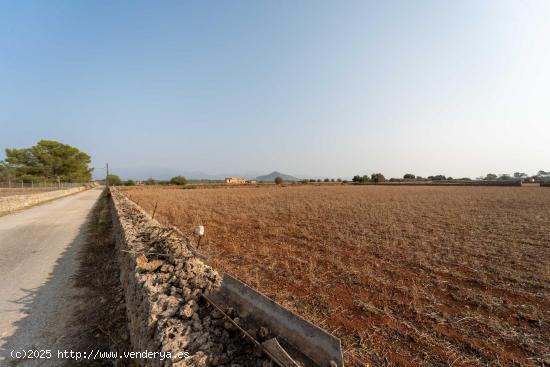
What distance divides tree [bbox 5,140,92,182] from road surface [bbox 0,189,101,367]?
50.0 meters

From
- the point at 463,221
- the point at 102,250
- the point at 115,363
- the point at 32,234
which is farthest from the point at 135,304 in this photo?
the point at 463,221

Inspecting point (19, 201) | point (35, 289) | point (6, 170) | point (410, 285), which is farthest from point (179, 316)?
point (6, 170)

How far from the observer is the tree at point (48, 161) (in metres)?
45.8

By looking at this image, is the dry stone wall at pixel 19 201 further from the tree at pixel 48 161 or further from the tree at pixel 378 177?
the tree at pixel 378 177

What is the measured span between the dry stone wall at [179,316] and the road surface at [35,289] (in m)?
1.17

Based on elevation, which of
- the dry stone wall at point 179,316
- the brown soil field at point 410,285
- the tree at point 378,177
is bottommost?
the brown soil field at point 410,285

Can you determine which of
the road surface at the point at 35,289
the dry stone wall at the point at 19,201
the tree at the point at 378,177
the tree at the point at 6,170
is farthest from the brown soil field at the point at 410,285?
the tree at the point at 378,177

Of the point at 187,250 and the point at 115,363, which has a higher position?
the point at 187,250

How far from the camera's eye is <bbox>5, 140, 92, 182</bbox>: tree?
4575 centimetres

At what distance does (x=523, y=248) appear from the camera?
8.02m

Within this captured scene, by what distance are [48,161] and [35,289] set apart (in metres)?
59.4

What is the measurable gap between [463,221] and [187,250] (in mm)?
14189

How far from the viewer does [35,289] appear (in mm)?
5141

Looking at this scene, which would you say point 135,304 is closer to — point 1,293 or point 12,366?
point 12,366
